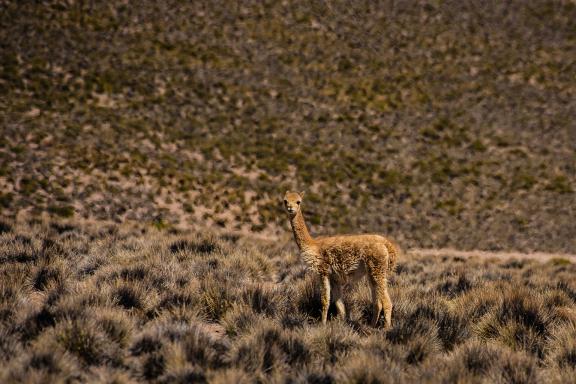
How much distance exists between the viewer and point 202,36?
38031 millimetres

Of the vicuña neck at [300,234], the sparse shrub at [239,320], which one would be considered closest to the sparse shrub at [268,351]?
the sparse shrub at [239,320]

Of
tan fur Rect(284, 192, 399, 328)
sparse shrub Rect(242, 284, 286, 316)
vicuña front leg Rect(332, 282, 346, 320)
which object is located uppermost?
tan fur Rect(284, 192, 399, 328)

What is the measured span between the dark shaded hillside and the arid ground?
0.52 ft

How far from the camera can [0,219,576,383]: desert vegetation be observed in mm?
4789

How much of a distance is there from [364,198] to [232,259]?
1856 centimetres

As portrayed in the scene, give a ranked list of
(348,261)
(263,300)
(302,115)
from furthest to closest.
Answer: (302,115) → (263,300) → (348,261)

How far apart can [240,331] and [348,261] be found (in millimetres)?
1671

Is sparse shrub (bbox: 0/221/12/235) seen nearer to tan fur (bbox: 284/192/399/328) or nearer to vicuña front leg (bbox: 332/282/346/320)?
tan fur (bbox: 284/192/399/328)

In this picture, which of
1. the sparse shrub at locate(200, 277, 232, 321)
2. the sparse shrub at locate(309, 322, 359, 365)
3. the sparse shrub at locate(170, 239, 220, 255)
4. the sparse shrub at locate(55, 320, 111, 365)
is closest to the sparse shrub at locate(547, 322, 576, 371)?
the sparse shrub at locate(309, 322, 359, 365)

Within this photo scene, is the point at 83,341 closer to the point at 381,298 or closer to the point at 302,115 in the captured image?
the point at 381,298

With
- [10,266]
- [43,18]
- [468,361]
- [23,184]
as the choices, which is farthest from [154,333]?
[43,18]

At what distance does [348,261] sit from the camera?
21.6 ft

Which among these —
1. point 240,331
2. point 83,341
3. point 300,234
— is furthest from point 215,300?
point 83,341

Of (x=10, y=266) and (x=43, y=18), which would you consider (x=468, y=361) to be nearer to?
(x=10, y=266)
